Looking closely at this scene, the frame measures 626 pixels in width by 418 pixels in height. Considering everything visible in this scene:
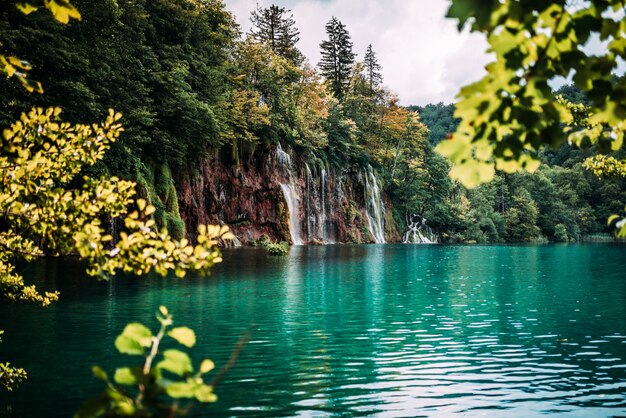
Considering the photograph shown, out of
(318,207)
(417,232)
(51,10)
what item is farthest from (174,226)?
(417,232)

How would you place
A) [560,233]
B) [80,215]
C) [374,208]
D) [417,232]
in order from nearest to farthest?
[80,215], [374,208], [417,232], [560,233]

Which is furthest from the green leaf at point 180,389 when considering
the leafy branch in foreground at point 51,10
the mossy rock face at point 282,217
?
the mossy rock face at point 282,217

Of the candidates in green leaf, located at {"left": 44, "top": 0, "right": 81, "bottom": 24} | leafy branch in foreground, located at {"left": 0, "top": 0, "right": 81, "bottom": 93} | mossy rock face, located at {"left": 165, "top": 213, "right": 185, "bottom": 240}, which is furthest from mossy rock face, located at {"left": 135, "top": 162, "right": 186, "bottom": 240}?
green leaf, located at {"left": 44, "top": 0, "right": 81, "bottom": 24}

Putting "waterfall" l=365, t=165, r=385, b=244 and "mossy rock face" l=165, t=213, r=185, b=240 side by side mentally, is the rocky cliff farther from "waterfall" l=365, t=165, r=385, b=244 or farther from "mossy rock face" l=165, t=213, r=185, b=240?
"mossy rock face" l=165, t=213, r=185, b=240

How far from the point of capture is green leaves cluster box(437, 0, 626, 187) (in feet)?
6.90

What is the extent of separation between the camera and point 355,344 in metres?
11.7

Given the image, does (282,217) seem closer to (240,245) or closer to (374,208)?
(240,245)

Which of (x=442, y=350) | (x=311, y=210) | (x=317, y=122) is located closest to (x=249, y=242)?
(x=311, y=210)

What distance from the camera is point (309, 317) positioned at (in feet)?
48.5

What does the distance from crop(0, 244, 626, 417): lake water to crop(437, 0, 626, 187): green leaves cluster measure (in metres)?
5.88

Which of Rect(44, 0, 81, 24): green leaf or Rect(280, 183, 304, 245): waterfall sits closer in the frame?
Rect(44, 0, 81, 24): green leaf

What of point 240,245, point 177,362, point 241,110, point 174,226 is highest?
point 241,110

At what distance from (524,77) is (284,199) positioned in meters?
52.8

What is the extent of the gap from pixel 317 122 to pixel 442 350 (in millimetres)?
57475
